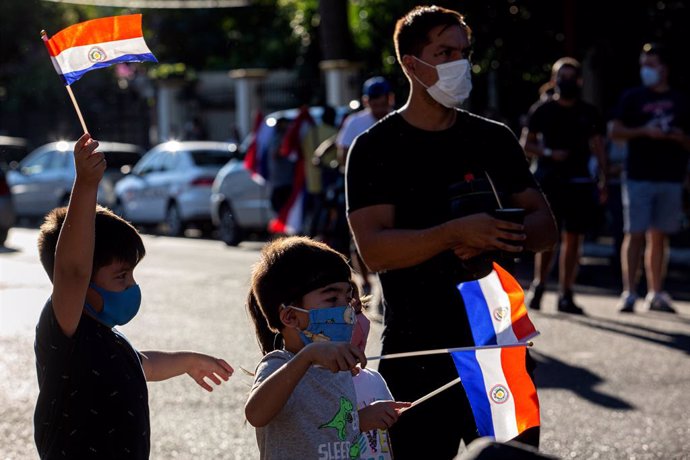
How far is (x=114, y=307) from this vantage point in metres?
3.61

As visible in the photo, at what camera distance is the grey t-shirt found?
134 inches

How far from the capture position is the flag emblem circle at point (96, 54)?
358 cm

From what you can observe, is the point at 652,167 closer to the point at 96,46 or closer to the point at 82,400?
the point at 96,46

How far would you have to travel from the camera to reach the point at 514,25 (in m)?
20.8

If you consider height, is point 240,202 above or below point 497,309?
below

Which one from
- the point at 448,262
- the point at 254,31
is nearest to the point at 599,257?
the point at 448,262

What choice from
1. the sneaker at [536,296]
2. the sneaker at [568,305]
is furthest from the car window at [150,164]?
the sneaker at [568,305]

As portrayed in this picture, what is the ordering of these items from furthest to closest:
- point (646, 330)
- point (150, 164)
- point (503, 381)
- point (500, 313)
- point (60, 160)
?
point (60, 160)
point (150, 164)
point (646, 330)
point (500, 313)
point (503, 381)

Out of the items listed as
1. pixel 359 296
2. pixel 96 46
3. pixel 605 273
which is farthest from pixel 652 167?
pixel 96 46

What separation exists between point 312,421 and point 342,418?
0.25 ft

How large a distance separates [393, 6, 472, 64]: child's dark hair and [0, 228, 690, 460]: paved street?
1205mm

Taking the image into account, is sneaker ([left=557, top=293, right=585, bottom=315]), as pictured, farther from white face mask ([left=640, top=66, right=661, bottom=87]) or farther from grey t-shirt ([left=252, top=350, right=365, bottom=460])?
grey t-shirt ([left=252, top=350, right=365, bottom=460])

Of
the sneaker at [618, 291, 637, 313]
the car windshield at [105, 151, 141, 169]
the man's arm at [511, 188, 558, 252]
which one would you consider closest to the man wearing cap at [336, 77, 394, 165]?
the sneaker at [618, 291, 637, 313]

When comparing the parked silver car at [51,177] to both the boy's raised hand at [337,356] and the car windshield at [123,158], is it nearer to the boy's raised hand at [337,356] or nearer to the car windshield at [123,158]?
the car windshield at [123,158]
